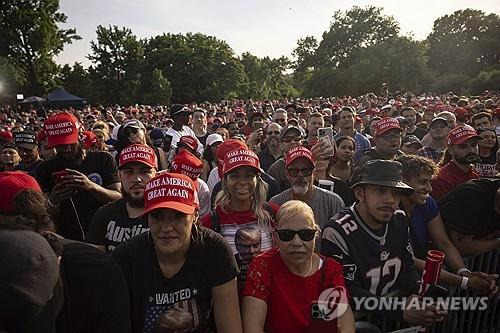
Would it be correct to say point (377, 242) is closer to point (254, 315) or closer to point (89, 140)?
point (254, 315)

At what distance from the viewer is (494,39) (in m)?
60.1

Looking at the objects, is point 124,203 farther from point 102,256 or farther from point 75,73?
point 75,73

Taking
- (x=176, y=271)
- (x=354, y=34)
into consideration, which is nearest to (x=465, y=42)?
(x=354, y=34)

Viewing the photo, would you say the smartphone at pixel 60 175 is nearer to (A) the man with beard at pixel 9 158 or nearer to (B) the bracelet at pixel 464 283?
(A) the man with beard at pixel 9 158

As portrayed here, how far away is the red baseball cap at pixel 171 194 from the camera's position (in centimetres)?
244

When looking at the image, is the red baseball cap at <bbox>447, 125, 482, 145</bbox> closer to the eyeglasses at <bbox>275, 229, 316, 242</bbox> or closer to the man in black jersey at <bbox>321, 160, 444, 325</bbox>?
the man in black jersey at <bbox>321, 160, 444, 325</bbox>

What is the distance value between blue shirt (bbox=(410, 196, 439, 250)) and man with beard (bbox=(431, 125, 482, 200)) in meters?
0.99

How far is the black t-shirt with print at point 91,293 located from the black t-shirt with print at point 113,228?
121cm

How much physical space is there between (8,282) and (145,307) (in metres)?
1.25

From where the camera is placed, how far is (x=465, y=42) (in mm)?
65312

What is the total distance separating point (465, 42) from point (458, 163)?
71.9m

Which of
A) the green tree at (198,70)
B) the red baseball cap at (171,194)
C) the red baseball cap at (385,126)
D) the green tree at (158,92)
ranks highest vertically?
the green tree at (198,70)

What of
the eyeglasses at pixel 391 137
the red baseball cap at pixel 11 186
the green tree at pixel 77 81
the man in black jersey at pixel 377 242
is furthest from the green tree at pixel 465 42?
the red baseball cap at pixel 11 186

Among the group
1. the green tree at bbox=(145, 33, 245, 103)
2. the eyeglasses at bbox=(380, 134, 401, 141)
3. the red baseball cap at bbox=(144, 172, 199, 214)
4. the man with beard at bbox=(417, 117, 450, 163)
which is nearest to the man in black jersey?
the red baseball cap at bbox=(144, 172, 199, 214)
